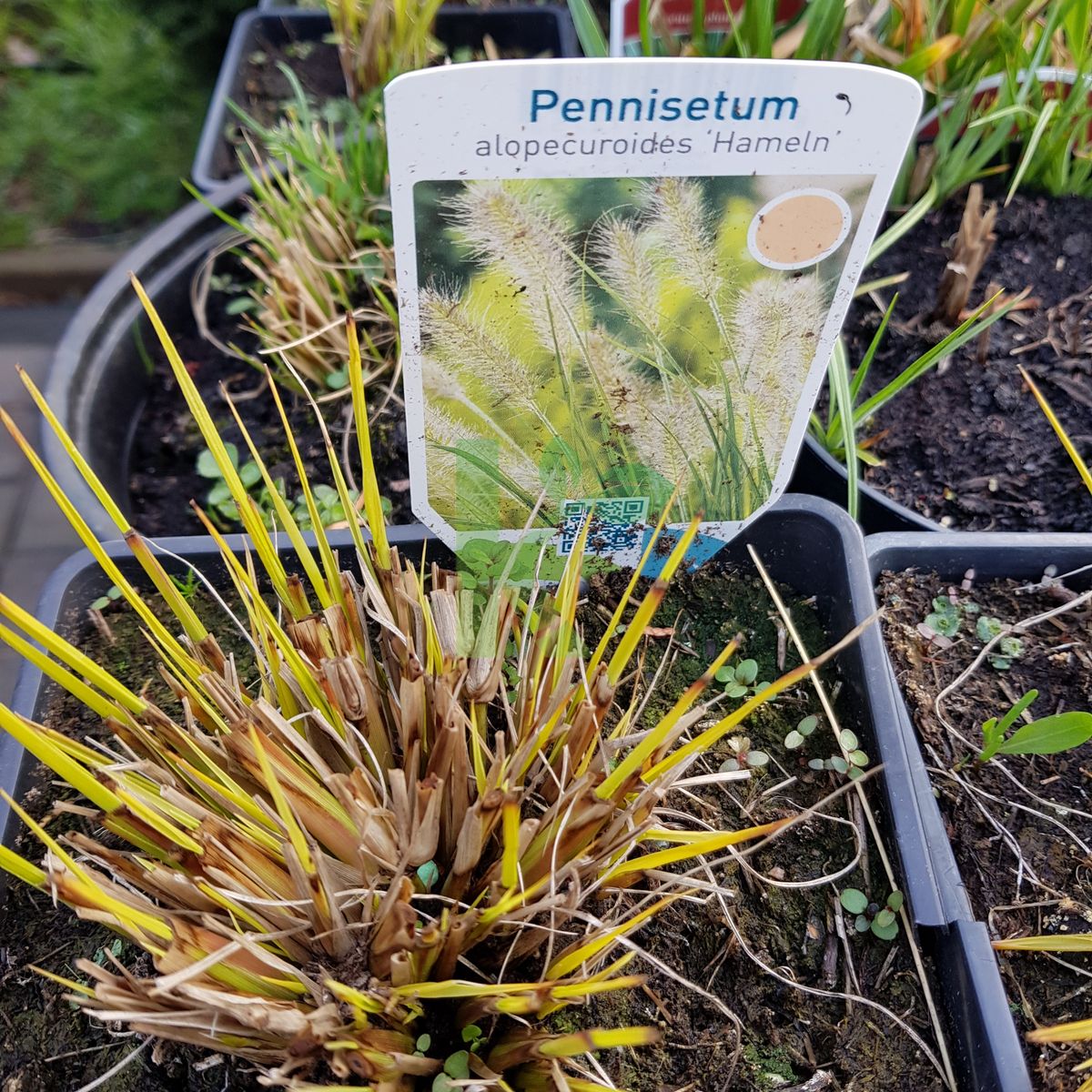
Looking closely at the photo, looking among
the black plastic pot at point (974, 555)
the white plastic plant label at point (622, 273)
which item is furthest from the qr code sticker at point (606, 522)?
the black plastic pot at point (974, 555)

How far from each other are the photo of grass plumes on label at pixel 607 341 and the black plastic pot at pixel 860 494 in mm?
193

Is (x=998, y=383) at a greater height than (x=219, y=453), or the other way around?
(x=219, y=453)

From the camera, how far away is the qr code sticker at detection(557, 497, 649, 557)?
2.39 feet

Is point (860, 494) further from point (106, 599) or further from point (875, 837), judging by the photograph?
point (106, 599)

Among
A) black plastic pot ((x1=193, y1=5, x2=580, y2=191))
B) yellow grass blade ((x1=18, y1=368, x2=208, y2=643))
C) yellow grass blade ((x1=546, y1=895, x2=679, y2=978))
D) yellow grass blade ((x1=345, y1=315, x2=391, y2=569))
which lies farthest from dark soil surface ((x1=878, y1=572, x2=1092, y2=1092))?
black plastic pot ((x1=193, y1=5, x2=580, y2=191))

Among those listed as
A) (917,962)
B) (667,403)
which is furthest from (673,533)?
(917,962)

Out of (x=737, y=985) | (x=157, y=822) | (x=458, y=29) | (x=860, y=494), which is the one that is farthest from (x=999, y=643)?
(x=458, y=29)

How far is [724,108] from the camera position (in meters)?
0.52

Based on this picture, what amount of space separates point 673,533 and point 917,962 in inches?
14.5

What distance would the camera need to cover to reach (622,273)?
0.60 meters

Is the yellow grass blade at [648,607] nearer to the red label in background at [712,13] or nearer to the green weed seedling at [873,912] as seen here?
the green weed seedling at [873,912]

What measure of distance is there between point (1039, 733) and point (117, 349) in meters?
1.03

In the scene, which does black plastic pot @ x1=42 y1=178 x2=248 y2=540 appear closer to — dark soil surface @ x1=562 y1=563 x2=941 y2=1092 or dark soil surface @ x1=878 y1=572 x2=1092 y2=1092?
dark soil surface @ x1=562 y1=563 x2=941 y2=1092

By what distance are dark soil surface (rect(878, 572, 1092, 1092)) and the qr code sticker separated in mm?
257
